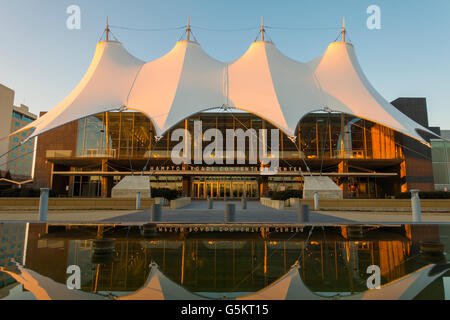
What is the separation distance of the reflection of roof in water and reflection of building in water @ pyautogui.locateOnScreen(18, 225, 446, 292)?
0.43 ft

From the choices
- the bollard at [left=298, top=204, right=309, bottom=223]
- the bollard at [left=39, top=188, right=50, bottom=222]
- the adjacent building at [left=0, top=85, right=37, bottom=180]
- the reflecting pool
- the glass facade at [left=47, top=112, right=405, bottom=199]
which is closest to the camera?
the reflecting pool

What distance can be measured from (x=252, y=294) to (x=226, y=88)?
19075mm

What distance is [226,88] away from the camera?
20.9m

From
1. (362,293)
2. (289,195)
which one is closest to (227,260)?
(362,293)

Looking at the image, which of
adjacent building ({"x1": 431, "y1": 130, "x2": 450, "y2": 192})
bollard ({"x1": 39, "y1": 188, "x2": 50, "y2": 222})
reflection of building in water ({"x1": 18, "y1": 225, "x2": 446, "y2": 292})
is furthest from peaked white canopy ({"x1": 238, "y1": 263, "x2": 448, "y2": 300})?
adjacent building ({"x1": 431, "y1": 130, "x2": 450, "y2": 192})

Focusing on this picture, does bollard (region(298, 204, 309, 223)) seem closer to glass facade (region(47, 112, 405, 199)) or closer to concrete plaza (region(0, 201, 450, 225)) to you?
concrete plaza (region(0, 201, 450, 225))

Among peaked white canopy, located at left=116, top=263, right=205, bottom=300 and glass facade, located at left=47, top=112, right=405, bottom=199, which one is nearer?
peaked white canopy, located at left=116, top=263, right=205, bottom=300

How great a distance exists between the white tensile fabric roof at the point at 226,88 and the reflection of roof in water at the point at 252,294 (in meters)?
14.2

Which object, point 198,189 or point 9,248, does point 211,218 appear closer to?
point 9,248

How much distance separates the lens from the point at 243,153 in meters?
35.8

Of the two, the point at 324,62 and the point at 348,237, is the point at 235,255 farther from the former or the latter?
the point at 324,62

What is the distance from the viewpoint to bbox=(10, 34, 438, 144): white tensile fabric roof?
1889 centimetres

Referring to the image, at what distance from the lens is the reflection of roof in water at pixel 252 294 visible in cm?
312

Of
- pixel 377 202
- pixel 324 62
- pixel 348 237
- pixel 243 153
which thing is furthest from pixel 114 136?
pixel 348 237
